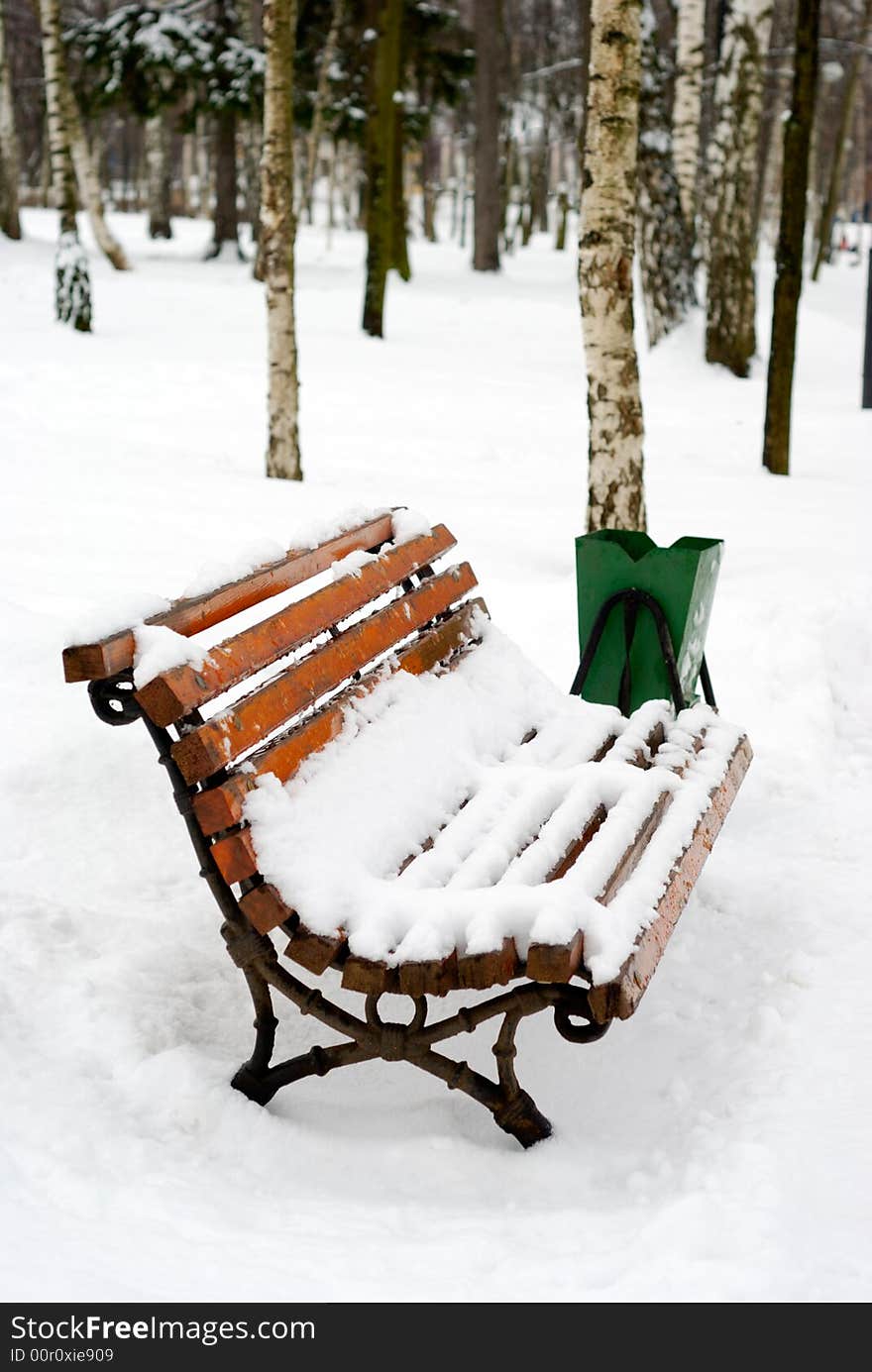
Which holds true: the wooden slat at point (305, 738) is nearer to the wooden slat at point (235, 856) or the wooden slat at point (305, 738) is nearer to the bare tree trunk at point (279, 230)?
the wooden slat at point (235, 856)

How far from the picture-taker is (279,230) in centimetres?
802

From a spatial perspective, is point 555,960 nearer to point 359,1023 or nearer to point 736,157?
point 359,1023

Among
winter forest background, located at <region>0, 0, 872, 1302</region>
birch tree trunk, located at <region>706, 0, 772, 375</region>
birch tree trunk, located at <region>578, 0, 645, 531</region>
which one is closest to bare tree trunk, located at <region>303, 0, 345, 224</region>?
winter forest background, located at <region>0, 0, 872, 1302</region>

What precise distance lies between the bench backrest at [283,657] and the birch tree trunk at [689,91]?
12.8 metres

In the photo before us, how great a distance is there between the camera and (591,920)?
7.84 feet

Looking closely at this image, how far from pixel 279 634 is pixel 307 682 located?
113mm

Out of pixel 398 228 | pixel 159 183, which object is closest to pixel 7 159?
pixel 398 228

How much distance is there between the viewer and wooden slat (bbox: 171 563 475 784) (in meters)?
2.42

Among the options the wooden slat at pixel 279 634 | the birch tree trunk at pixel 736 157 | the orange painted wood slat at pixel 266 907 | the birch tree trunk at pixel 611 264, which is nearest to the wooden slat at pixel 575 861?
the orange painted wood slat at pixel 266 907

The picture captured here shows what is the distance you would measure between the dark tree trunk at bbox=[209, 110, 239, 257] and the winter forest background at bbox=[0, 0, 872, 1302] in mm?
5818

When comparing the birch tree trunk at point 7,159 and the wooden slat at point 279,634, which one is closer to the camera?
the wooden slat at point 279,634

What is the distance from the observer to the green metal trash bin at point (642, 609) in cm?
396

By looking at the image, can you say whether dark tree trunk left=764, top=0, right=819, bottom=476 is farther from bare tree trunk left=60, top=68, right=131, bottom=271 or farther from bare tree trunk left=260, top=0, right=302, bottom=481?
bare tree trunk left=60, top=68, right=131, bottom=271
